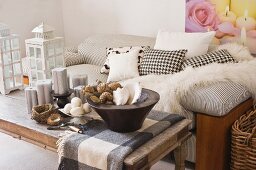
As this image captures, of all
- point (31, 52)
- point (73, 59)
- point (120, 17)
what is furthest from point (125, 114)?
point (120, 17)

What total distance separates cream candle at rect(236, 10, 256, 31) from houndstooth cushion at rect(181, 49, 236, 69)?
389 millimetres

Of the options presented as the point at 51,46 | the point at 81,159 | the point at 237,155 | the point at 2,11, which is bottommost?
the point at 237,155

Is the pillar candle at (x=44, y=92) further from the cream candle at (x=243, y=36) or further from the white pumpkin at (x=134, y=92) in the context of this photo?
the cream candle at (x=243, y=36)

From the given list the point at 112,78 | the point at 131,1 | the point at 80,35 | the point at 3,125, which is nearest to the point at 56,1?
the point at 80,35

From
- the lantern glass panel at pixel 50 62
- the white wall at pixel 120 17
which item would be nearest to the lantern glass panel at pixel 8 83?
the lantern glass panel at pixel 50 62

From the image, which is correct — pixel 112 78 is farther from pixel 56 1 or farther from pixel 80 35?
pixel 56 1

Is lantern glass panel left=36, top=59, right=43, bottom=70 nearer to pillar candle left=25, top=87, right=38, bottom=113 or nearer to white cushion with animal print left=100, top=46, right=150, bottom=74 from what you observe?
pillar candle left=25, top=87, right=38, bottom=113

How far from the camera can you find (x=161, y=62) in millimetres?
2920

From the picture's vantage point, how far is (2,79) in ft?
8.05

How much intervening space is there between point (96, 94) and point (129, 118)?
0.72 feet

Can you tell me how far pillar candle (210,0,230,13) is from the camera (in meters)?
3.17

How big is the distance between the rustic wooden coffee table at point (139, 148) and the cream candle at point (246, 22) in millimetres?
1570

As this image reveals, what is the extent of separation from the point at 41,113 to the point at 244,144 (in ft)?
3.96

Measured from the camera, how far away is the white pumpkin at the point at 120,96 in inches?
65.0
